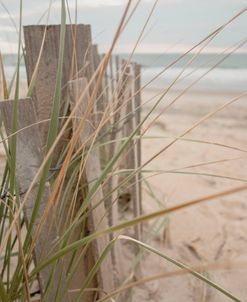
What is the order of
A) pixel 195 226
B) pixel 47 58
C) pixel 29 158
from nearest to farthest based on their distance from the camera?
1. pixel 29 158
2. pixel 47 58
3. pixel 195 226

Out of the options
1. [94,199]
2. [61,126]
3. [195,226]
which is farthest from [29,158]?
[195,226]

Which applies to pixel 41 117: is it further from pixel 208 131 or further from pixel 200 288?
pixel 208 131

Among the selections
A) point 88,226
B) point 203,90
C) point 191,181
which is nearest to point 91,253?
point 88,226

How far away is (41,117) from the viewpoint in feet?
4.38

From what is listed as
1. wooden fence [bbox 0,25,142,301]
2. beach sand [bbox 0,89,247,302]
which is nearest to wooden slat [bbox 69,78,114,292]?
wooden fence [bbox 0,25,142,301]

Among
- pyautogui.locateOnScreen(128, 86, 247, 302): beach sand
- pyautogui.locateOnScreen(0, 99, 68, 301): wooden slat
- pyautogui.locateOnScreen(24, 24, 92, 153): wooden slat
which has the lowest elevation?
pyautogui.locateOnScreen(128, 86, 247, 302): beach sand

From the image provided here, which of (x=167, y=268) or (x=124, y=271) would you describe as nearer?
(x=124, y=271)

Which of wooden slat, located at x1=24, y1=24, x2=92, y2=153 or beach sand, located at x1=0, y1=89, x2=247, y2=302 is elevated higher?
wooden slat, located at x1=24, y1=24, x2=92, y2=153

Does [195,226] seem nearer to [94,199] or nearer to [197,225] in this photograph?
[197,225]

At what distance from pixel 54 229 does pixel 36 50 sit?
0.54m

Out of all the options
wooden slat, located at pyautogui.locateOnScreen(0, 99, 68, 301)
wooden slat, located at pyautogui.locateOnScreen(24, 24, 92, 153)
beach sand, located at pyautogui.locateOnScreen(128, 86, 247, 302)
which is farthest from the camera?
beach sand, located at pyautogui.locateOnScreen(128, 86, 247, 302)

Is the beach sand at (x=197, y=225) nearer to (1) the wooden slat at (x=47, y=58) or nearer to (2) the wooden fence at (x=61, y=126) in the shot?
(2) the wooden fence at (x=61, y=126)

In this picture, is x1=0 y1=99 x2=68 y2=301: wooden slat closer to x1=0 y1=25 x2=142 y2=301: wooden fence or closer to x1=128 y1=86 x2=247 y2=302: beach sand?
x1=0 y1=25 x2=142 y2=301: wooden fence

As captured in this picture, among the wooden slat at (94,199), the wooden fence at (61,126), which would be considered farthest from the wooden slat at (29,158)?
the wooden slat at (94,199)
